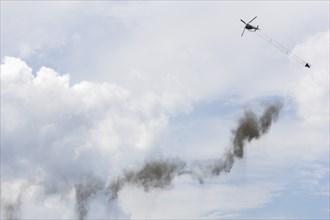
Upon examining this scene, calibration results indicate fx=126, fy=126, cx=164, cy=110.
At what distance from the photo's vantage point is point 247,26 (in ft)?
149
